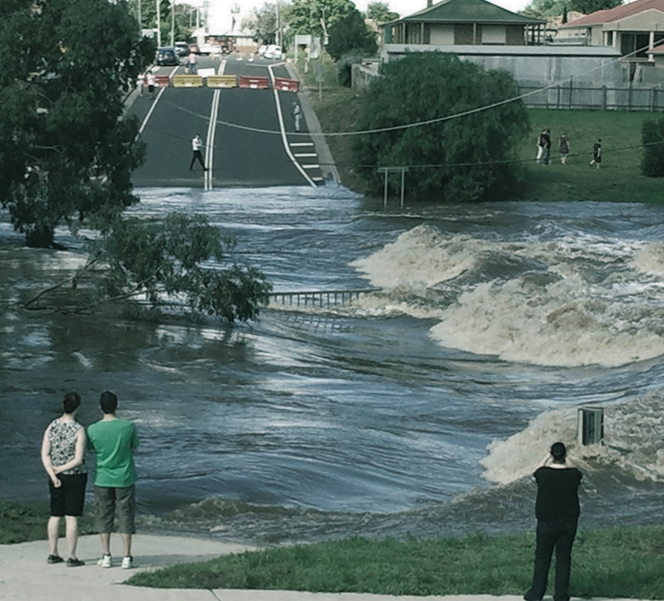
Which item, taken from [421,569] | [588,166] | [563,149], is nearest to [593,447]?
[421,569]

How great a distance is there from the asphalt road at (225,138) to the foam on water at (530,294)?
1816 cm

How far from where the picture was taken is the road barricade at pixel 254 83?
298 feet

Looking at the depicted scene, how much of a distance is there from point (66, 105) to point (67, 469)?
2606 cm

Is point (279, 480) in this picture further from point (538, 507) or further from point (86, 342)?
point (86, 342)

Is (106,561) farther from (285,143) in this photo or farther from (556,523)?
(285,143)

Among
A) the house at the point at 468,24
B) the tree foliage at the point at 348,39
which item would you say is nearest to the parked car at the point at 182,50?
the tree foliage at the point at 348,39

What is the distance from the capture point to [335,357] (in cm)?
2802

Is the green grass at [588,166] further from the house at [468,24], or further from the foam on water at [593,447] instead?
the foam on water at [593,447]

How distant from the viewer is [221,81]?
91188 millimetres

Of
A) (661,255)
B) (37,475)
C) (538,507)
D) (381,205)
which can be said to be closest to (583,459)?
(37,475)

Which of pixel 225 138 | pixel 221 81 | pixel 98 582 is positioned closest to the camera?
pixel 98 582

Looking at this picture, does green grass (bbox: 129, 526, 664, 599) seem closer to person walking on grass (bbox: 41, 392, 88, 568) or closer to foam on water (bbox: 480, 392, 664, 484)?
person walking on grass (bbox: 41, 392, 88, 568)

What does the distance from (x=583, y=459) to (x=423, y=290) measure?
796 inches

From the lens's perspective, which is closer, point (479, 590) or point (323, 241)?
point (479, 590)
